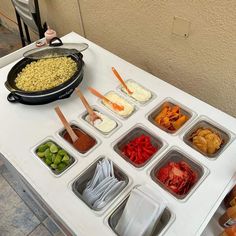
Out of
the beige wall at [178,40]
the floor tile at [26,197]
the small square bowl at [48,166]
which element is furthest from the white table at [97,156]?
the floor tile at [26,197]

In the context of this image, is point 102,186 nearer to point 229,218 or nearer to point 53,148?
point 53,148

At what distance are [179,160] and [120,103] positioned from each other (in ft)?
0.99

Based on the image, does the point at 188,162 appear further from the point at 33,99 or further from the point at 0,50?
the point at 0,50

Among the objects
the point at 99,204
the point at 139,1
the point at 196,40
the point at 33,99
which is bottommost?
the point at 99,204

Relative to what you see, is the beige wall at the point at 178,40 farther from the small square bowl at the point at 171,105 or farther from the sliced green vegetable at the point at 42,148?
the sliced green vegetable at the point at 42,148

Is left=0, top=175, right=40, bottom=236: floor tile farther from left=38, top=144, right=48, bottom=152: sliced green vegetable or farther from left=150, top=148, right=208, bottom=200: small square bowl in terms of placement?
left=150, top=148, right=208, bottom=200: small square bowl

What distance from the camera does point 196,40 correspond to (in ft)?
3.17

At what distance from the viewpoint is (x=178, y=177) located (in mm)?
774

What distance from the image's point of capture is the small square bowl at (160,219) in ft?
Result: 2.21

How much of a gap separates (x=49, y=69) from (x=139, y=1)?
46 cm

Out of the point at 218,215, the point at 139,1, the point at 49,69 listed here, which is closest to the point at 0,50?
the point at 49,69

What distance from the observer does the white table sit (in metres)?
0.68

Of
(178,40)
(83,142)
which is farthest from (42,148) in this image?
(178,40)

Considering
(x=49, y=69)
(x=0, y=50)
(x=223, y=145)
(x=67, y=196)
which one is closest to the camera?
(x=67, y=196)
